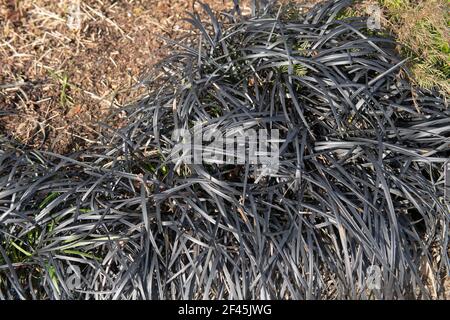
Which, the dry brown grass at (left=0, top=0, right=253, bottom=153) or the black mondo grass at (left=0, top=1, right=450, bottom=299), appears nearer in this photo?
the black mondo grass at (left=0, top=1, right=450, bottom=299)

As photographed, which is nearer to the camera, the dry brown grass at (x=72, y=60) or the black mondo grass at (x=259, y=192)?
the black mondo grass at (x=259, y=192)

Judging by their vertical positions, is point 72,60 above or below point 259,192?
above

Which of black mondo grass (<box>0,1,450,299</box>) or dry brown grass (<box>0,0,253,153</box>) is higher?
dry brown grass (<box>0,0,253,153</box>)

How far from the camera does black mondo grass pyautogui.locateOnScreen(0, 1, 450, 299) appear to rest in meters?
2.95

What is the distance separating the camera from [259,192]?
120 inches

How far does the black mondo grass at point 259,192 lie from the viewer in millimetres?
2951

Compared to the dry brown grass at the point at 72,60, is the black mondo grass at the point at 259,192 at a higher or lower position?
lower

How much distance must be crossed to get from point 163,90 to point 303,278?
4.27ft

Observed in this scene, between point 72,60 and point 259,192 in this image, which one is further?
point 72,60
